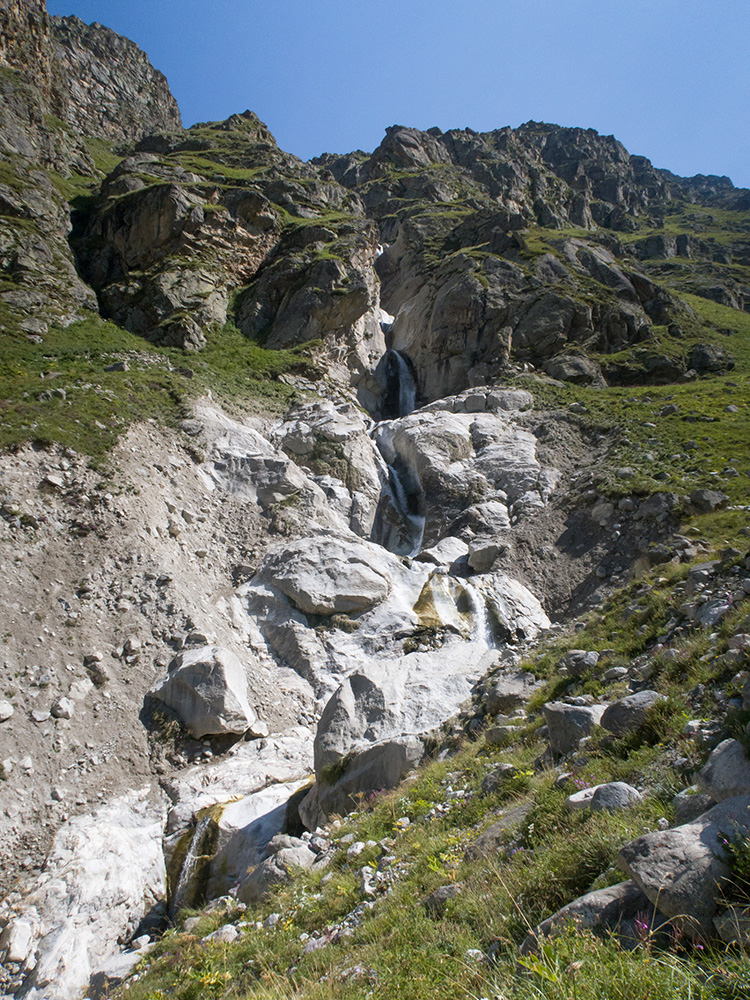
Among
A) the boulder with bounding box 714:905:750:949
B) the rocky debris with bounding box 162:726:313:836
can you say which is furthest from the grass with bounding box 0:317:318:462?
the boulder with bounding box 714:905:750:949

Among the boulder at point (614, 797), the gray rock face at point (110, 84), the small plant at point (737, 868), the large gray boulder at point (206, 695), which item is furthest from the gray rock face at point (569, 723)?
the gray rock face at point (110, 84)

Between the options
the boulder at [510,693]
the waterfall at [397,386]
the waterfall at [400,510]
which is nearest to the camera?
the boulder at [510,693]

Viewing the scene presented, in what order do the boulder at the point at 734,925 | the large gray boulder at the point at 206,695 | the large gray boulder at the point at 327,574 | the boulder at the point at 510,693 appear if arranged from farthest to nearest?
the large gray boulder at the point at 327,574 < the large gray boulder at the point at 206,695 < the boulder at the point at 510,693 < the boulder at the point at 734,925

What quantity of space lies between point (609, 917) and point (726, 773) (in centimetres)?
144

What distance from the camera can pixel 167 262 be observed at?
3956 centimetres

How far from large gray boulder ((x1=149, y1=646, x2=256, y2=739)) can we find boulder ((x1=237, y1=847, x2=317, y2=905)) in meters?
6.92

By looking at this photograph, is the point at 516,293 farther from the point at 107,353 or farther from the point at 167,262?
the point at 107,353

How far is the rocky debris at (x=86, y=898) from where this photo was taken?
9367 mm

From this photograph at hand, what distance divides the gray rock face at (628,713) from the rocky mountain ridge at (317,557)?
0.22 feet

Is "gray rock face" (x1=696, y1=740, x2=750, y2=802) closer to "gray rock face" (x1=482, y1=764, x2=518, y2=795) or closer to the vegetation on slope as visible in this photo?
the vegetation on slope

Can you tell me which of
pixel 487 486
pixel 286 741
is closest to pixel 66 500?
pixel 286 741

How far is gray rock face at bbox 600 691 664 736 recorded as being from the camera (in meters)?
6.13

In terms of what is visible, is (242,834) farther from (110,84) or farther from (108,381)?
(110,84)

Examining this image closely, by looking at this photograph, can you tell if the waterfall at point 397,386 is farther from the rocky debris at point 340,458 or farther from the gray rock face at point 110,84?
the gray rock face at point 110,84
